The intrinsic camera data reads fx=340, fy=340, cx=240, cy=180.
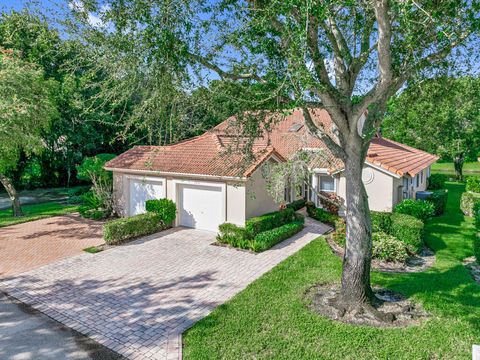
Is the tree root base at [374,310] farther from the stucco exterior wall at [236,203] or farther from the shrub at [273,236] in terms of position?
the stucco exterior wall at [236,203]

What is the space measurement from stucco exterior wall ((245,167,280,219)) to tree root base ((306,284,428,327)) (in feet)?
21.1

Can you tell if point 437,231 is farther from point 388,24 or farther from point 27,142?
point 27,142

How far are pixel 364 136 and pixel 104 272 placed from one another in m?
9.40

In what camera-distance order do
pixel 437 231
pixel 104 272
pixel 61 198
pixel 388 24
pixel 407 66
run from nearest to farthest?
pixel 388 24
pixel 407 66
pixel 104 272
pixel 437 231
pixel 61 198

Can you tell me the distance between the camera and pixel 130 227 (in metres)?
15.4

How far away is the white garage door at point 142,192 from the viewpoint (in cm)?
1811

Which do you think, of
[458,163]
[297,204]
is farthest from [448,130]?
[297,204]

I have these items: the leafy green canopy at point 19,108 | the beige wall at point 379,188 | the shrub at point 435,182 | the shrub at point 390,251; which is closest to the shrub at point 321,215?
the beige wall at point 379,188

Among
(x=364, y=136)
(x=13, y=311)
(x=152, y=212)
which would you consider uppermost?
(x=364, y=136)

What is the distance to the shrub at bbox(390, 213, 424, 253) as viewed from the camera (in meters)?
13.3

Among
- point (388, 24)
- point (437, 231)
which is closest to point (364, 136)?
point (388, 24)

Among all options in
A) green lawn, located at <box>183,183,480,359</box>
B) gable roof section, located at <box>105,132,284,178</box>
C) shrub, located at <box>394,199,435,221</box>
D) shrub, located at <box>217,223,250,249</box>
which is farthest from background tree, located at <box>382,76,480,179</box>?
green lawn, located at <box>183,183,480,359</box>

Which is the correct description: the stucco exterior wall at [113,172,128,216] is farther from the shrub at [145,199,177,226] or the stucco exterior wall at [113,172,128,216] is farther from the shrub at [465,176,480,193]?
the shrub at [465,176,480,193]

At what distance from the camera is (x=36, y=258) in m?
13.2
